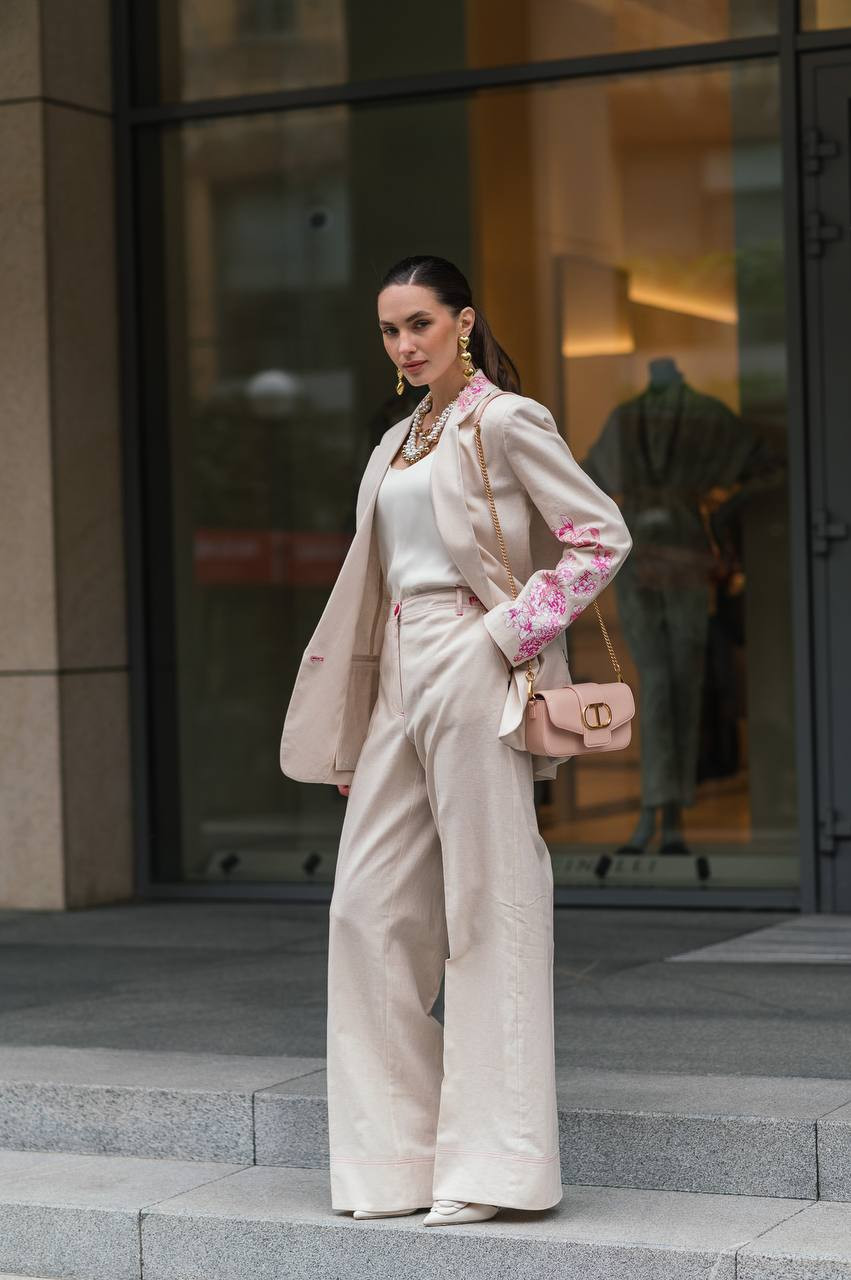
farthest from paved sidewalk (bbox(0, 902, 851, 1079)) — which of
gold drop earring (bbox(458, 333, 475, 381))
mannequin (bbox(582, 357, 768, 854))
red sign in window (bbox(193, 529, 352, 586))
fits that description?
gold drop earring (bbox(458, 333, 475, 381))

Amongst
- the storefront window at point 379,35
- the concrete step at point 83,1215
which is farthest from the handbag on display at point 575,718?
the storefront window at point 379,35

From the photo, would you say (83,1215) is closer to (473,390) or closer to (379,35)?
(473,390)

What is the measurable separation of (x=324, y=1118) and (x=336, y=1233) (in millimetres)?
532

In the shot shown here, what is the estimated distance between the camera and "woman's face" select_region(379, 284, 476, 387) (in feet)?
13.7

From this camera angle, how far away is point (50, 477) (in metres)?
8.52

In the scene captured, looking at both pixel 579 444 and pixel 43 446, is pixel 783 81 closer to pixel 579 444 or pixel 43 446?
pixel 579 444

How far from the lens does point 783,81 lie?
7934mm

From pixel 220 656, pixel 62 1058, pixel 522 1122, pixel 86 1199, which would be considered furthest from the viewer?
pixel 220 656

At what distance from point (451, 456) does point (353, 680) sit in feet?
1.79

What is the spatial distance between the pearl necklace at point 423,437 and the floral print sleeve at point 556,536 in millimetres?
187

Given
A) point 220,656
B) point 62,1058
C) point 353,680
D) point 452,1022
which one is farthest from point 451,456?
point 220,656

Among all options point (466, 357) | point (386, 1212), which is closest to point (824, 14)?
point (466, 357)

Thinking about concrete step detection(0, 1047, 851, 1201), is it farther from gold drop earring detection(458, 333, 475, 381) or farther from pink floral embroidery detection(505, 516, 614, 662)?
gold drop earring detection(458, 333, 475, 381)

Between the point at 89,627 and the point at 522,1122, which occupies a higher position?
the point at 89,627
